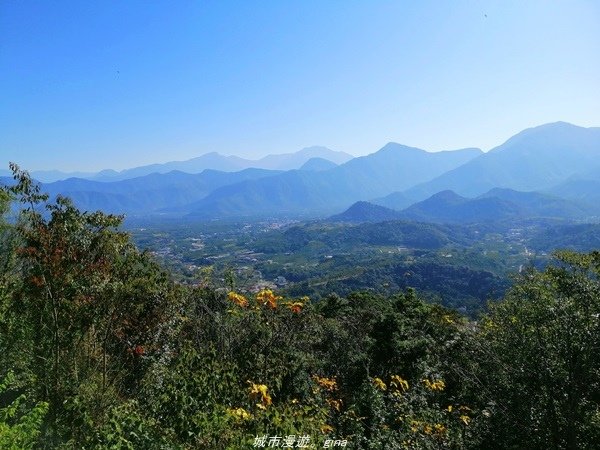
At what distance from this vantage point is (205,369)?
16.8 feet

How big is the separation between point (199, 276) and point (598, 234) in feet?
408

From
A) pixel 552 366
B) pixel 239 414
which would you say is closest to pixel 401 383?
pixel 552 366

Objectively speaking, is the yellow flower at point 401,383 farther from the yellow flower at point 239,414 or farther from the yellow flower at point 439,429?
the yellow flower at point 239,414

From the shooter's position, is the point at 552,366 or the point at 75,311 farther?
the point at 75,311

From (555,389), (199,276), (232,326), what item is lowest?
(555,389)

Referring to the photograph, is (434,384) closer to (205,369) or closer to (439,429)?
(439,429)

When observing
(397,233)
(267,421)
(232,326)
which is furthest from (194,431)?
(397,233)

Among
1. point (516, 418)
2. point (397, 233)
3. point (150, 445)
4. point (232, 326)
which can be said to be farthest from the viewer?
point (397, 233)

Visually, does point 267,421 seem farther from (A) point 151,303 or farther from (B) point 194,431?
(A) point 151,303

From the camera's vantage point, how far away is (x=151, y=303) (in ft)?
25.7

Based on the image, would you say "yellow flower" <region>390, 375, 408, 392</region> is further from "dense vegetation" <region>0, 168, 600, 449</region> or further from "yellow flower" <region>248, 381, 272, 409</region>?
"yellow flower" <region>248, 381, 272, 409</region>

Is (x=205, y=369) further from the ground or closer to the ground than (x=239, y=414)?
further from the ground

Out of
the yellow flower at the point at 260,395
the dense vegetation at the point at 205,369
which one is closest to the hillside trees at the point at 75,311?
the dense vegetation at the point at 205,369

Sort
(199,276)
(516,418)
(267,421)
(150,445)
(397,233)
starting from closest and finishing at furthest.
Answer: (150,445), (267,421), (516,418), (199,276), (397,233)
